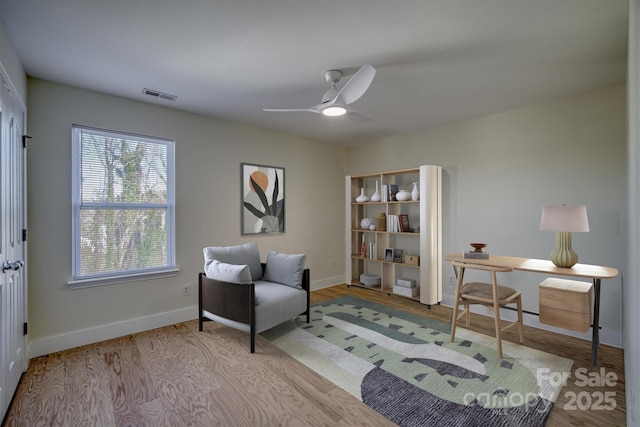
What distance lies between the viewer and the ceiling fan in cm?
204

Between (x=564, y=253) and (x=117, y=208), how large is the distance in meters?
4.22

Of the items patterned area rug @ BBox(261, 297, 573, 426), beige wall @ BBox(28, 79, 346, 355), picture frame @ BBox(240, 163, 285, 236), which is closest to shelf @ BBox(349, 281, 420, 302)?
beige wall @ BBox(28, 79, 346, 355)

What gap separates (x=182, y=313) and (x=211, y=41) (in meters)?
2.87

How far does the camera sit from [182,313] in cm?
348

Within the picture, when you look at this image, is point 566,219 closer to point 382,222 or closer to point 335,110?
point 335,110

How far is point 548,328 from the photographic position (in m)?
3.20

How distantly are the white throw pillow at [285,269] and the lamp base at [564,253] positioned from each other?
234cm

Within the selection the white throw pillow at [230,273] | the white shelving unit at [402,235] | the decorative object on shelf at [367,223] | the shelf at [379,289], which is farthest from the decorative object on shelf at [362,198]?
the white throw pillow at [230,273]

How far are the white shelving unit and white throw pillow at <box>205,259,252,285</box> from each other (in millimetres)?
2334

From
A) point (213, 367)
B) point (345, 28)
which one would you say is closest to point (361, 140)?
point (345, 28)

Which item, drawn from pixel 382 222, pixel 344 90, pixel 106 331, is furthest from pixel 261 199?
pixel 344 90

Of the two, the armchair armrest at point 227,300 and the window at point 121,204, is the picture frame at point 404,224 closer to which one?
the armchair armrest at point 227,300

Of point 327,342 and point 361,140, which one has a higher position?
point 361,140

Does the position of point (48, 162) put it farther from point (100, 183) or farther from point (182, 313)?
point (182, 313)
